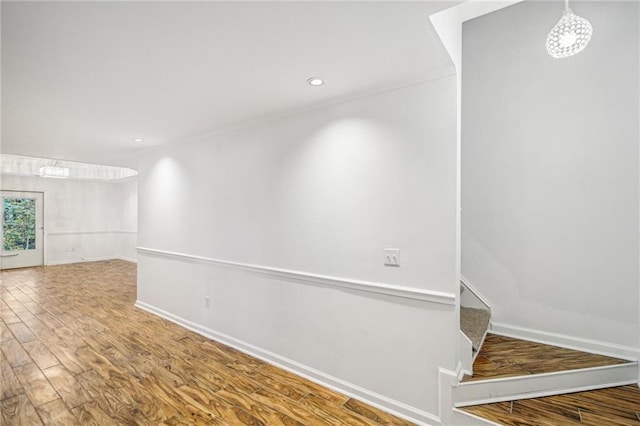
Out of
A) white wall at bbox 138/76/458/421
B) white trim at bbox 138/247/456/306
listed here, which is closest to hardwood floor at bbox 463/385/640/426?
white wall at bbox 138/76/458/421

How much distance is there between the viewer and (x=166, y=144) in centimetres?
405

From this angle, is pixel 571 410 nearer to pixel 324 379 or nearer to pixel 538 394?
pixel 538 394

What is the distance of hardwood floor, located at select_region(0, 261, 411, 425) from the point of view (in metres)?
2.11

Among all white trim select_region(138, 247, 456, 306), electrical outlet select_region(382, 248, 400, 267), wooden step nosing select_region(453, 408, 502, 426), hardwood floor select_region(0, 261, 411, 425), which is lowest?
hardwood floor select_region(0, 261, 411, 425)

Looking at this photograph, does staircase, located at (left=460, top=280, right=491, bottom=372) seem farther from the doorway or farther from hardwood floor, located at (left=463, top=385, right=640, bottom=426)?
the doorway

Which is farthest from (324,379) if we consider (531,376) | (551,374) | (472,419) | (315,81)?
(315,81)

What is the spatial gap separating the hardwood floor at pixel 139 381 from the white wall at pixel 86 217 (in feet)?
16.0

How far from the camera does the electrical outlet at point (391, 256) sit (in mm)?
2146

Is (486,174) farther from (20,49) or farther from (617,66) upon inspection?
(20,49)

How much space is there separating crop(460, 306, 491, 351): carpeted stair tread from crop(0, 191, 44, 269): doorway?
392 inches

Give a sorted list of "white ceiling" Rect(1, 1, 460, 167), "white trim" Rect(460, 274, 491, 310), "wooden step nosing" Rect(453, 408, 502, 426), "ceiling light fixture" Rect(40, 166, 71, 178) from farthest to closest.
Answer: "ceiling light fixture" Rect(40, 166, 71, 178) → "white trim" Rect(460, 274, 491, 310) → "wooden step nosing" Rect(453, 408, 502, 426) → "white ceiling" Rect(1, 1, 460, 167)

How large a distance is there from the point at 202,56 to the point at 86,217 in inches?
366

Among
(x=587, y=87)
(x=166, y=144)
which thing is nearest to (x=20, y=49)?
(x=166, y=144)

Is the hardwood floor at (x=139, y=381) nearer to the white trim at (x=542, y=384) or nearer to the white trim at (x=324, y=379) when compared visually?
the white trim at (x=324, y=379)
